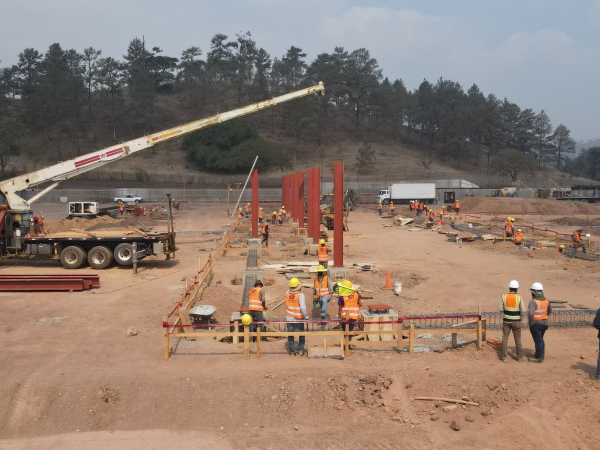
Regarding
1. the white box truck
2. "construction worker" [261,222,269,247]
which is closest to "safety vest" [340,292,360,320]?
"construction worker" [261,222,269,247]

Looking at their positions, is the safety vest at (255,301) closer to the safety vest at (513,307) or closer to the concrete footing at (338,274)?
the safety vest at (513,307)

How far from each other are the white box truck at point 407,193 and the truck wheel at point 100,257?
40206 mm

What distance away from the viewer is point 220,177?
246ft

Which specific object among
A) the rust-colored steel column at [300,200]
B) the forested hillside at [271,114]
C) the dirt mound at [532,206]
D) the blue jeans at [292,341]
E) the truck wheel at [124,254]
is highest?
the forested hillside at [271,114]

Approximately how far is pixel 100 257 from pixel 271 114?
85.6 meters

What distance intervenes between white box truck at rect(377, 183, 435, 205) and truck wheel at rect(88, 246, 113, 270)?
132 feet

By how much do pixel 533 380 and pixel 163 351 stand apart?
6763mm

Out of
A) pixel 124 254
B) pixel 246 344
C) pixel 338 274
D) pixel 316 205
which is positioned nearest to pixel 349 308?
pixel 246 344

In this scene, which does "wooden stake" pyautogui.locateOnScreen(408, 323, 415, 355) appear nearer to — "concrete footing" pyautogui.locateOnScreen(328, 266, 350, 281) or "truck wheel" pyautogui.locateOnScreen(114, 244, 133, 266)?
"concrete footing" pyautogui.locateOnScreen(328, 266, 350, 281)

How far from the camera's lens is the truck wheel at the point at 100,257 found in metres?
19.4

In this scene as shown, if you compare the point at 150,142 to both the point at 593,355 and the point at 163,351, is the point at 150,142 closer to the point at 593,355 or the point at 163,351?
the point at 163,351

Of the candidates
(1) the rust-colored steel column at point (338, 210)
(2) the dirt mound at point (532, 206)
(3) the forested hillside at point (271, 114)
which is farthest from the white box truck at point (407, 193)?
(1) the rust-colored steel column at point (338, 210)

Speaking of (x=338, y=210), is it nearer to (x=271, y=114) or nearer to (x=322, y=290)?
(x=322, y=290)

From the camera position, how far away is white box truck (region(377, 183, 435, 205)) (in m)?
56.2
